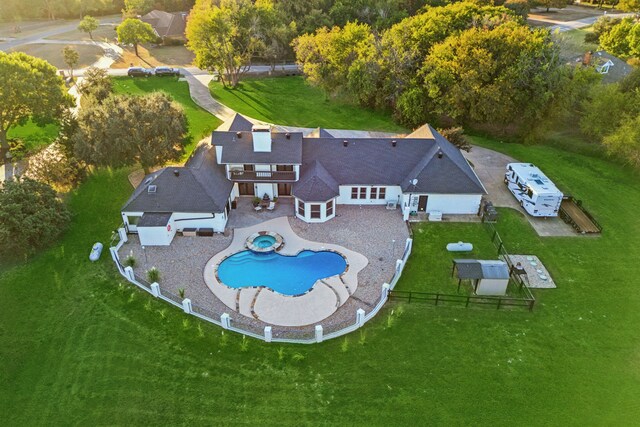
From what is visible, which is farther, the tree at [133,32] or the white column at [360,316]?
the tree at [133,32]

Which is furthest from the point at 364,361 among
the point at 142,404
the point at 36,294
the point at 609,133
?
the point at 609,133

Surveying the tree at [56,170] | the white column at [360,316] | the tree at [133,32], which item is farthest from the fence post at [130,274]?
Result: the tree at [133,32]

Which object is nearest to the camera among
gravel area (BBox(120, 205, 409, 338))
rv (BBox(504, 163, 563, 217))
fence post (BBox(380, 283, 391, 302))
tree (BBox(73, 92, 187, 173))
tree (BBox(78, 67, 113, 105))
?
gravel area (BBox(120, 205, 409, 338))

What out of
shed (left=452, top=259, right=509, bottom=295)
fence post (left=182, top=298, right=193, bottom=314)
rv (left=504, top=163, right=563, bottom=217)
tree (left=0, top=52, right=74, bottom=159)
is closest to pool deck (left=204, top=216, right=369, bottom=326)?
fence post (left=182, top=298, right=193, bottom=314)

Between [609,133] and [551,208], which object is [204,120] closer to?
[551,208]

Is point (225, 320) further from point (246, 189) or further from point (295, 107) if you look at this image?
point (295, 107)

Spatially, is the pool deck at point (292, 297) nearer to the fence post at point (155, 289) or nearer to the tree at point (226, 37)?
the fence post at point (155, 289)

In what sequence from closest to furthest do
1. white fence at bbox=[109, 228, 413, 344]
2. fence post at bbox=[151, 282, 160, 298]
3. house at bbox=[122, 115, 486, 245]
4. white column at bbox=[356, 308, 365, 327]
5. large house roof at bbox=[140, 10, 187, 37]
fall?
white fence at bbox=[109, 228, 413, 344]
white column at bbox=[356, 308, 365, 327]
fence post at bbox=[151, 282, 160, 298]
house at bbox=[122, 115, 486, 245]
large house roof at bbox=[140, 10, 187, 37]

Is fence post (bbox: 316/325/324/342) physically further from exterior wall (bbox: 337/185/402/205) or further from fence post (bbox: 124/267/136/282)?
exterior wall (bbox: 337/185/402/205)
